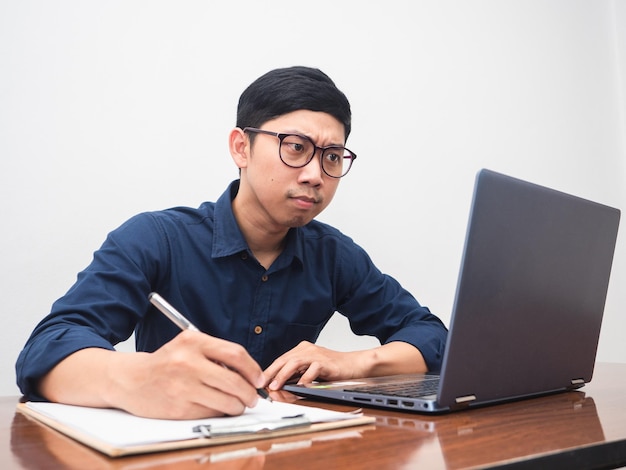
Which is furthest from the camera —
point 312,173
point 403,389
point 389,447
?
point 312,173

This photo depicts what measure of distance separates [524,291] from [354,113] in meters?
1.47

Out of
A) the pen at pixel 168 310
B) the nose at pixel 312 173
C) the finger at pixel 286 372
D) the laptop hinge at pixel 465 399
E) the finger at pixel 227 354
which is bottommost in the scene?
the finger at pixel 286 372

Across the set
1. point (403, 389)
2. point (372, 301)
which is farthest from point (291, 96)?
point (403, 389)

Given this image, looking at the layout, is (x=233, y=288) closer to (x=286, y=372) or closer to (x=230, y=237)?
(x=230, y=237)

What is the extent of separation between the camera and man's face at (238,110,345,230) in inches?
51.1

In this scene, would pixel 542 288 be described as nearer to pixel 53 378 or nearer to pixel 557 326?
pixel 557 326

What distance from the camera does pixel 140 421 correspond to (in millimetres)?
653

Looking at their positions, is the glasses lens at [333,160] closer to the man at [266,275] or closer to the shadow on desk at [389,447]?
the man at [266,275]

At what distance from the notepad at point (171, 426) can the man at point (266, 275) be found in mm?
158

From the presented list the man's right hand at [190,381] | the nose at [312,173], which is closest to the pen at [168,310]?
the man's right hand at [190,381]

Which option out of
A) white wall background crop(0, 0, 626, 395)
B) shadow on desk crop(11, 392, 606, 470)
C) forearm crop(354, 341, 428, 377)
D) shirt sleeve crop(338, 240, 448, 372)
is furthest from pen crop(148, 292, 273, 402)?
white wall background crop(0, 0, 626, 395)

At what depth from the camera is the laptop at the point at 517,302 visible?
726mm

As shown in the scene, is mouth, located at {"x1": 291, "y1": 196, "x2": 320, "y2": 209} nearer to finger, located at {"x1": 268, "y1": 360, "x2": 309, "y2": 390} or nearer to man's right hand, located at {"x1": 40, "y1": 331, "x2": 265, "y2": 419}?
finger, located at {"x1": 268, "y1": 360, "x2": 309, "y2": 390}

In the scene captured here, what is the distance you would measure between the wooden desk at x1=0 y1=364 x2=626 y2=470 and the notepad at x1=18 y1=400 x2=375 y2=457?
0.01 metres
